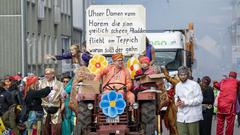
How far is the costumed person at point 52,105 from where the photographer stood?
17.1 m

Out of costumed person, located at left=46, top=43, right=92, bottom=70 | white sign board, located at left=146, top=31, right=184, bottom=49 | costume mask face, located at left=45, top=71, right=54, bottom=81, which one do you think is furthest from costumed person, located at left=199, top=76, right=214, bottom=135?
white sign board, located at left=146, top=31, right=184, bottom=49

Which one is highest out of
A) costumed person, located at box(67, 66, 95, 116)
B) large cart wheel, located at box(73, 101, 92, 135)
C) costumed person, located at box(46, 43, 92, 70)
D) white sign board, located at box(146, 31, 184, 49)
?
white sign board, located at box(146, 31, 184, 49)

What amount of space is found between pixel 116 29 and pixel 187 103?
11.2ft

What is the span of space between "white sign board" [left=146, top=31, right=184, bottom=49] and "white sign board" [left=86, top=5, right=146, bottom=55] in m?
12.9

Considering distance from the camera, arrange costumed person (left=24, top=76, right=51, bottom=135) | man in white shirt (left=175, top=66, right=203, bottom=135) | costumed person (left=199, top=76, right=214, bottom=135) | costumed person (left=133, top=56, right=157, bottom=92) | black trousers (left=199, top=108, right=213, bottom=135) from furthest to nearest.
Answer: black trousers (left=199, top=108, right=213, bottom=135) → costumed person (left=199, top=76, right=214, bottom=135) → costumed person (left=24, top=76, right=51, bottom=135) → costumed person (left=133, top=56, right=157, bottom=92) → man in white shirt (left=175, top=66, right=203, bottom=135)

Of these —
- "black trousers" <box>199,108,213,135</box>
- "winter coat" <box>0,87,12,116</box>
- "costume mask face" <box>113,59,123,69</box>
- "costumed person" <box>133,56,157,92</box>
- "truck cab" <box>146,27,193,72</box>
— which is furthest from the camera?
"truck cab" <box>146,27,193,72</box>

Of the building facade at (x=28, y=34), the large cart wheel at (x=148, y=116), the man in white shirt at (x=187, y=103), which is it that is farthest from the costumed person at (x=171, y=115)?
the building facade at (x=28, y=34)

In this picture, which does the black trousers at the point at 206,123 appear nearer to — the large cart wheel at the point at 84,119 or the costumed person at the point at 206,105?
the costumed person at the point at 206,105

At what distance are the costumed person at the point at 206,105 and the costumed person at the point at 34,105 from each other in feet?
13.5

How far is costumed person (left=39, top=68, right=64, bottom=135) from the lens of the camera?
17125mm

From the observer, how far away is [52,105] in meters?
17.2

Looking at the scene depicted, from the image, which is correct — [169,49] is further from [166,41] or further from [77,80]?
[77,80]

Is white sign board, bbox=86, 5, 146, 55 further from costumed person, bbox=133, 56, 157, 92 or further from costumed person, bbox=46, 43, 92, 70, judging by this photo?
costumed person, bbox=133, 56, 157, 92

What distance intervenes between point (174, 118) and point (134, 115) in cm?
233
